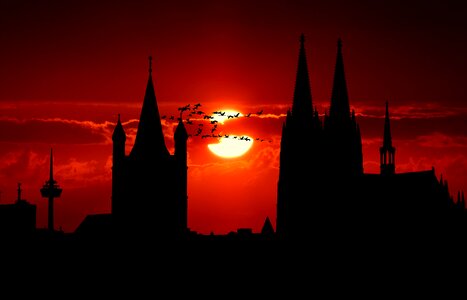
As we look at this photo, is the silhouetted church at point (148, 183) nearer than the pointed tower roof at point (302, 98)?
No

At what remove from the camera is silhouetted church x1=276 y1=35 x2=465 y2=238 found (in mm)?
155750

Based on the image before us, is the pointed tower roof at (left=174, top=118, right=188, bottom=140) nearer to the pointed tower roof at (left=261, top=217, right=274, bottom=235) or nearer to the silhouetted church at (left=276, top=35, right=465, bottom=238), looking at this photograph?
the silhouetted church at (left=276, top=35, right=465, bottom=238)

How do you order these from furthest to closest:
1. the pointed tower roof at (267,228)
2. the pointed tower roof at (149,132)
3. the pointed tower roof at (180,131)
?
the pointed tower roof at (267,228)
the pointed tower roof at (180,131)
the pointed tower roof at (149,132)

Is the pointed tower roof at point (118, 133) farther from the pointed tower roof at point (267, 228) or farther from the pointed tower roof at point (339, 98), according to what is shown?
the pointed tower roof at point (267, 228)

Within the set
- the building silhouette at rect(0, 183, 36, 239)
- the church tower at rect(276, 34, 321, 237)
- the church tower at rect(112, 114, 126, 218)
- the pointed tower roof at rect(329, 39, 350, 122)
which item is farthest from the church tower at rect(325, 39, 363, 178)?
the building silhouette at rect(0, 183, 36, 239)

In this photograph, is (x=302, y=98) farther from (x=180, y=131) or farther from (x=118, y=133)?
(x=118, y=133)

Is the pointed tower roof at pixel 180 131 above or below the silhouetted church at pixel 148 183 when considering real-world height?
above

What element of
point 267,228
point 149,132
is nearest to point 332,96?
point 149,132

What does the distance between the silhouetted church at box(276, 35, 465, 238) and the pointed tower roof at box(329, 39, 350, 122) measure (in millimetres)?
94

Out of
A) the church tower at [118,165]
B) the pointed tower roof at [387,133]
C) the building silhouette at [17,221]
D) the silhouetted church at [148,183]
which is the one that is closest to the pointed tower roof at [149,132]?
the silhouetted church at [148,183]

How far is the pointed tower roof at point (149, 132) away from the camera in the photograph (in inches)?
6265

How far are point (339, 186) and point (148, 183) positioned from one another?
18.6 metres

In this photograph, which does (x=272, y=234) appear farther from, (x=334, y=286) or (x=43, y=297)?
(x=43, y=297)

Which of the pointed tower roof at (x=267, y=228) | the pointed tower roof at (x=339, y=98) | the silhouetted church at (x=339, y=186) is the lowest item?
the pointed tower roof at (x=267, y=228)
